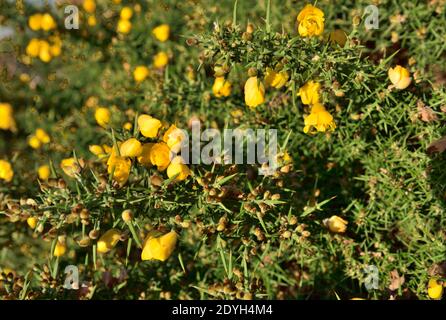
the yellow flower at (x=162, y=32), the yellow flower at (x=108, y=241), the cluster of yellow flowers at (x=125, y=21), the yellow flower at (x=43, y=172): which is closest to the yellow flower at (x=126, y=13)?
the cluster of yellow flowers at (x=125, y=21)

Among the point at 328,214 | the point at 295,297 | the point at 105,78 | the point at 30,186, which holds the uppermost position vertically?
the point at 105,78

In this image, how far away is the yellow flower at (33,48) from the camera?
340 centimetres

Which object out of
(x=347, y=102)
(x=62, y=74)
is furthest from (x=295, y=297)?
(x=62, y=74)

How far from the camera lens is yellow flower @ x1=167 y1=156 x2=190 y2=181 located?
163 centimetres

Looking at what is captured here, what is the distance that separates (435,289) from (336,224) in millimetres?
485

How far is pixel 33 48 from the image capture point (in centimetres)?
340

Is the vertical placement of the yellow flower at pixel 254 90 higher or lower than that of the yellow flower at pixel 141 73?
lower

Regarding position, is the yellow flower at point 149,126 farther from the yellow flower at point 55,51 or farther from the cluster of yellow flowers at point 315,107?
the yellow flower at point 55,51

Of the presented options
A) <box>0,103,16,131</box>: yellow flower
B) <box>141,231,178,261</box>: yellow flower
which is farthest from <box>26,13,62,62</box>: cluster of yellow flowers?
<box>141,231,178,261</box>: yellow flower

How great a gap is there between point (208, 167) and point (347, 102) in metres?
0.78

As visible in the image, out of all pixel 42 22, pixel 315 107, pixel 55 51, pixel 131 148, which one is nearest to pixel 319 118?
pixel 315 107

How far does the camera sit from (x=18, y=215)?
60.2 inches

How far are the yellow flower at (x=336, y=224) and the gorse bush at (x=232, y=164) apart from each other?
1 cm

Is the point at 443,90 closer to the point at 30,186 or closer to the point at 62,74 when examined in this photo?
the point at 30,186
